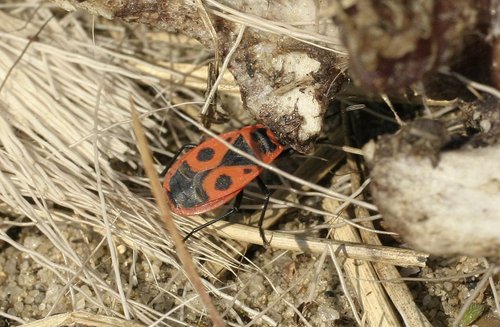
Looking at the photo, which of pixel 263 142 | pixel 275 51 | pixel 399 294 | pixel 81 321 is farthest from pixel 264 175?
pixel 81 321

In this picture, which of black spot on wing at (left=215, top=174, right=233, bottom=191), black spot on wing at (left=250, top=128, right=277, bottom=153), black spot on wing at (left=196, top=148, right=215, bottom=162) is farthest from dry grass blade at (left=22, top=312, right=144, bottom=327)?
black spot on wing at (left=250, top=128, right=277, bottom=153)

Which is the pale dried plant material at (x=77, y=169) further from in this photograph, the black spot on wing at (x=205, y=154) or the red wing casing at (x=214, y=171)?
the black spot on wing at (x=205, y=154)

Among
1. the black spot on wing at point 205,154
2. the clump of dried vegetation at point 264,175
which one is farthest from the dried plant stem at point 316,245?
the black spot on wing at point 205,154

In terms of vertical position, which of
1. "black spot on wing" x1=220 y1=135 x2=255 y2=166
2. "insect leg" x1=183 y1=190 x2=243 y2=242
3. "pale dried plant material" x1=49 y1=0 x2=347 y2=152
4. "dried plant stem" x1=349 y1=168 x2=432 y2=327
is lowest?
"dried plant stem" x1=349 y1=168 x2=432 y2=327

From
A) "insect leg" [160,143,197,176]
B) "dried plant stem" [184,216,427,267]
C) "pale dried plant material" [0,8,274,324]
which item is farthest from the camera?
"insect leg" [160,143,197,176]

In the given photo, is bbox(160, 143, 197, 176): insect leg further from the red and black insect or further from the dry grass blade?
the dry grass blade

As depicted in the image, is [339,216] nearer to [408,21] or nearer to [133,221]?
[133,221]

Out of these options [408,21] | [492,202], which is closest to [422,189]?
[492,202]
